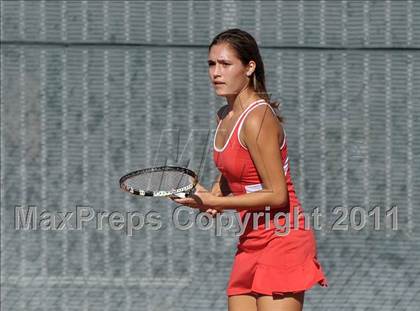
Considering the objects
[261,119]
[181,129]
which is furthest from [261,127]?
[181,129]

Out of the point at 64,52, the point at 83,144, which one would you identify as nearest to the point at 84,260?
the point at 83,144

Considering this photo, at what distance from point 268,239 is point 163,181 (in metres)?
0.44

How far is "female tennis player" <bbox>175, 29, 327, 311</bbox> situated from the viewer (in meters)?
3.60

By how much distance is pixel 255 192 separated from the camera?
11.9 feet

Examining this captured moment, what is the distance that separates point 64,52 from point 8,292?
1.38 meters

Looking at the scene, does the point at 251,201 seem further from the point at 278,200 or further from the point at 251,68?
the point at 251,68

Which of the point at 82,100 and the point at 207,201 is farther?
the point at 82,100

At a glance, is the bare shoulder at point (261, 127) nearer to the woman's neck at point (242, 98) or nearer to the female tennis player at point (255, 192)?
the female tennis player at point (255, 192)

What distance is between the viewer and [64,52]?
570 centimetres

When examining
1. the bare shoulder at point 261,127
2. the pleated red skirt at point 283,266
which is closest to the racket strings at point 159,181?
the bare shoulder at point 261,127

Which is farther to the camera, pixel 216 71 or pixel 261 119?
pixel 216 71

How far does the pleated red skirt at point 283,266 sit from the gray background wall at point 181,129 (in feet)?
6.23

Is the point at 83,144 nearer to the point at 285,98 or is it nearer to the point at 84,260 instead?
the point at 84,260

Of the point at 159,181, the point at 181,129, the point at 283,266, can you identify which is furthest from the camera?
the point at 181,129
